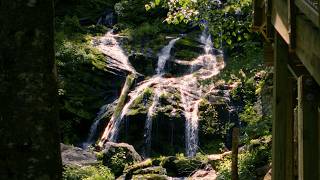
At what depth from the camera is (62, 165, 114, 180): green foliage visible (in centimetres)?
1145

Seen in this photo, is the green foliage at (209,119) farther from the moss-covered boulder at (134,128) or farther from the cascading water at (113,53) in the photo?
the cascading water at (113,53)

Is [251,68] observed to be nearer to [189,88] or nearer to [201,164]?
[201,164]

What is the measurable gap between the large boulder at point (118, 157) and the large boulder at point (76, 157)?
2.55 ft

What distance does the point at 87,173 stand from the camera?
12617mm

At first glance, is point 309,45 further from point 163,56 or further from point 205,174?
point 163,56

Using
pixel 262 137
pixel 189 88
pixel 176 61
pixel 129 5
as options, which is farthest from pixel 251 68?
pixel 129 5

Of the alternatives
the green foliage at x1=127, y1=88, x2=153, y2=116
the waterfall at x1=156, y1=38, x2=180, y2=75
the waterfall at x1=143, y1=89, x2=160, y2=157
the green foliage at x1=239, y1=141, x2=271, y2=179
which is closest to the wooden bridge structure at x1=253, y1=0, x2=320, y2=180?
the green foliage at x1=239, y1=141, x2=271, y2=179

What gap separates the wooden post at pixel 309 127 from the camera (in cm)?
356

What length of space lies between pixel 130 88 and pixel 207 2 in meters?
10.8

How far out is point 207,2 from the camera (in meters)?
9.83

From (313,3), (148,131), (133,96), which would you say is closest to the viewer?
(313,3)

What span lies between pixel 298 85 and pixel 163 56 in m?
18.5

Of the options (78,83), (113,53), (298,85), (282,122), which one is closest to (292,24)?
(298,85)

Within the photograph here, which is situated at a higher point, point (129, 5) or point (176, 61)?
point (129, 5)
